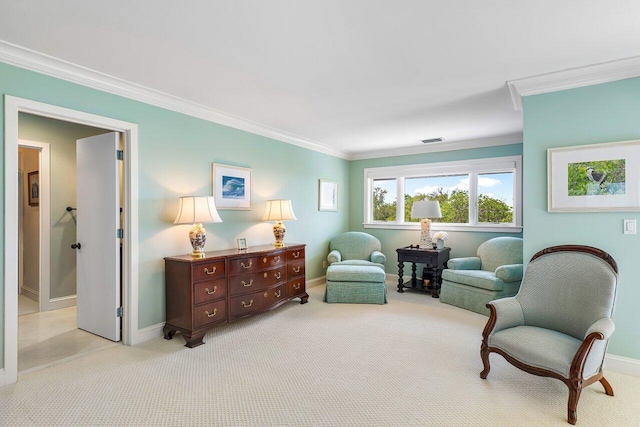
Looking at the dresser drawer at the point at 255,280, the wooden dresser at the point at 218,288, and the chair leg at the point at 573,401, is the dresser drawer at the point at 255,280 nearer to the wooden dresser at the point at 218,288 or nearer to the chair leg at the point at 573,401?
the wooden dresser at the point at 218,288

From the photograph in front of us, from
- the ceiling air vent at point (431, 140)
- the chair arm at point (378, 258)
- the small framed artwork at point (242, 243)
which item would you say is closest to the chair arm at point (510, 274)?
the chair arm at point (378, 258)

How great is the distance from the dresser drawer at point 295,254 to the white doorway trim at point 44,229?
311 centimetres

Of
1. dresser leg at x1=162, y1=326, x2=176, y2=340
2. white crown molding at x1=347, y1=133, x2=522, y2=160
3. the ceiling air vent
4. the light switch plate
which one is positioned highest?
the ceiling air vent

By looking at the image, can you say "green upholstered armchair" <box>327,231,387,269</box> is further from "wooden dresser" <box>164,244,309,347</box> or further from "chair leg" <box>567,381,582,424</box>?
"chair leg" <box>567,381,582,424</box>

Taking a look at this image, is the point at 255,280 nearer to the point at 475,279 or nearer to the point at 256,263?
the point at 256,263

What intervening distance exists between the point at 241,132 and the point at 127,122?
1432mm

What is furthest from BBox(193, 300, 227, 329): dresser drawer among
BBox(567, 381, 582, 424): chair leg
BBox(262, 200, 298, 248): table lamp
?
BBox(567, 381, 582, 424): chair leg

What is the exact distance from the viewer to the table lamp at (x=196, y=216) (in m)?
3.25

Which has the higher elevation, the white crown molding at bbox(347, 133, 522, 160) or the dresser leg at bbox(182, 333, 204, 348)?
the white crown molding at bbox(347, 133, 522, 160)

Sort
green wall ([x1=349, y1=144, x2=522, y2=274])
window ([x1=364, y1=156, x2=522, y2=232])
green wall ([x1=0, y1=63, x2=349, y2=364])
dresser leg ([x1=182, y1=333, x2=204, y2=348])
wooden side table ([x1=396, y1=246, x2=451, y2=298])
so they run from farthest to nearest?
green wall ([x1=349, y1=144, x2=522, y2=274]) → window ([x1=364, y1=156, x2=522, y2=232]) → wooden side table ([x1=396, y1=246, x2=451, y2=298]) → dresser leg ([x1=182, y1=333, x2=204, y2=348]) → green wall ([x1=0, y1=63, x2=349, y2=364])

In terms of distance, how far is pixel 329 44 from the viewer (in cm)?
231

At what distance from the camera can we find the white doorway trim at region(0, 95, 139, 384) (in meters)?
2.38

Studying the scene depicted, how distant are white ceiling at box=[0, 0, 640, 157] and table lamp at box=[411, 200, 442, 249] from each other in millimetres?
1876

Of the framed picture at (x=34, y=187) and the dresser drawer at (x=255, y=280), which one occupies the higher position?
the framed picture at (x=34, y=187)
